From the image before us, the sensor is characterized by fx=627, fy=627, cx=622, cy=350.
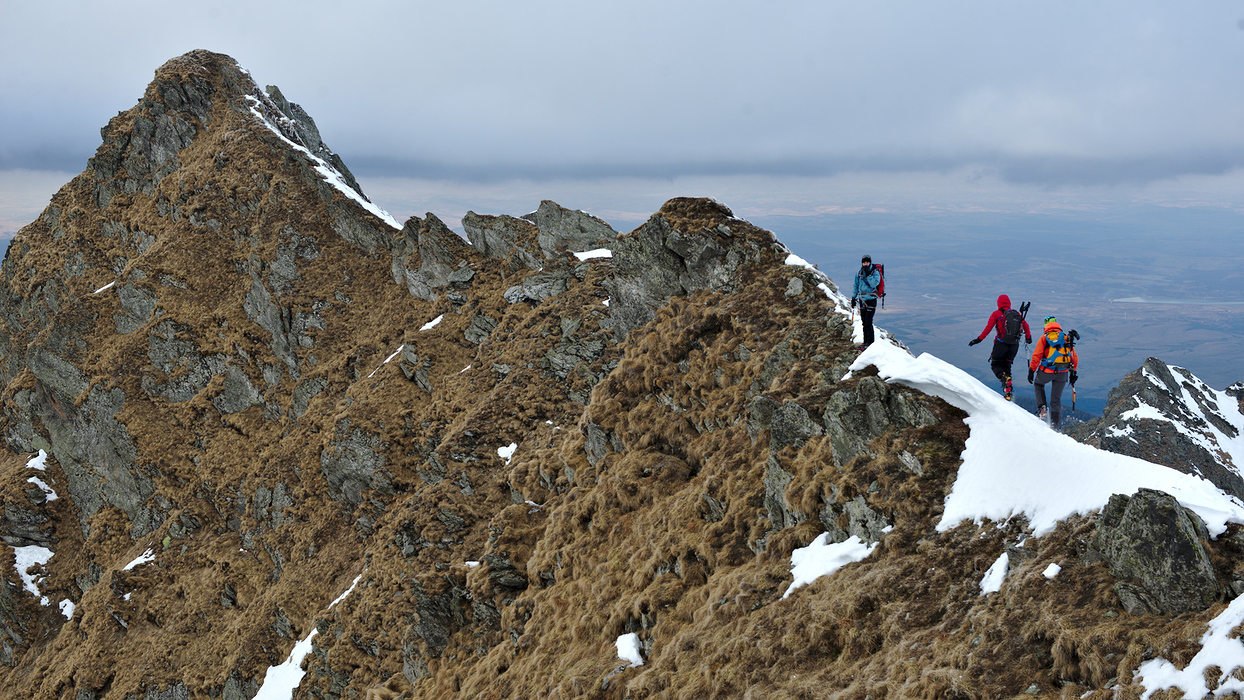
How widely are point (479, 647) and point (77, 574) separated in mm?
39975

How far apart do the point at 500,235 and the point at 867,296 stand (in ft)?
102

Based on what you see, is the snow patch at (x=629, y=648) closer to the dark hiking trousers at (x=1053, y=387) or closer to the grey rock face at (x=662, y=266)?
the dark hiking trousers at (x=1053, y=387)

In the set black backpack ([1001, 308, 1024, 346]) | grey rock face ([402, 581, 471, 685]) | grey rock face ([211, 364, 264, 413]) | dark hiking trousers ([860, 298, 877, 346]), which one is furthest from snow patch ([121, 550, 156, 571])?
black backpack ([1001, 308, 1024, 346])

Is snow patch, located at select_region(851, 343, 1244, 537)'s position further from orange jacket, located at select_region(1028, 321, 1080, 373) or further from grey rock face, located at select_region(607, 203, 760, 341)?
grey rock face, located at select_region(607, 203, 760, 341)

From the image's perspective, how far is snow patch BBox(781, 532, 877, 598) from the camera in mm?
11297

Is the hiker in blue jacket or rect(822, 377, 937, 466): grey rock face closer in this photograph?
rect(822, 377, 937, 466): grey rock face

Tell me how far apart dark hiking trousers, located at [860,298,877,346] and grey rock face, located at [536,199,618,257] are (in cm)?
2580

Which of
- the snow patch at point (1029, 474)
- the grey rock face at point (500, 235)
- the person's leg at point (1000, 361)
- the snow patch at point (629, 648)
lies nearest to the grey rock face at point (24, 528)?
the grey rock face at point (500, 235)

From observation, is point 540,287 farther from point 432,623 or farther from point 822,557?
point 822,557

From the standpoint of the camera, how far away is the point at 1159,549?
24.6 feet

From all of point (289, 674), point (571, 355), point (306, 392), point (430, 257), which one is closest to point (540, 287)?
point (571, 355)

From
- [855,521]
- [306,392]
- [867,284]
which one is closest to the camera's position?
[855,521]

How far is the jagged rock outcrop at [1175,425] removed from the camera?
64.8 meters

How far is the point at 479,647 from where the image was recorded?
19672 mm
